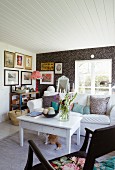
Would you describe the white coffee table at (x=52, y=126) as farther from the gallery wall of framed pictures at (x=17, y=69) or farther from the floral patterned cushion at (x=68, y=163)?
the gallery wall of framed pictures at (x=17, y=69)

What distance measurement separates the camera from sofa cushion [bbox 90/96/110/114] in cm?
315

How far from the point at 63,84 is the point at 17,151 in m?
2.97

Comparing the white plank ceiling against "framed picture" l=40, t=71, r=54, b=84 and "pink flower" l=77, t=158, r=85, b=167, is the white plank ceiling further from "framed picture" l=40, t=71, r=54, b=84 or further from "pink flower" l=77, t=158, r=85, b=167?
"pink flower" l=77, t=158, r=85, b=167

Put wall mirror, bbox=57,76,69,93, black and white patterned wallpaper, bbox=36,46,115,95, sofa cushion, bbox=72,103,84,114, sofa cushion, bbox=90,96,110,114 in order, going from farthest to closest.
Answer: wall mirror, bbox=57,76,69,93 → black and white patterned wallpaper, bbox=36,46,115,95 → sofa cushion, bbox=72,103,84,114 → sofa cushion, bbox=90,96,110,114

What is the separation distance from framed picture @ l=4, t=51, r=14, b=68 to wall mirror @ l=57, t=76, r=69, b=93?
1725 millimetres

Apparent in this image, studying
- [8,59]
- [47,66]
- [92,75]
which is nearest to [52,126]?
[8,59]

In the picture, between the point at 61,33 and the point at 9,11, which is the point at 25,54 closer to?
the point at 61,33

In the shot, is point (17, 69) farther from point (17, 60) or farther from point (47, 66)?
point (47, 66)

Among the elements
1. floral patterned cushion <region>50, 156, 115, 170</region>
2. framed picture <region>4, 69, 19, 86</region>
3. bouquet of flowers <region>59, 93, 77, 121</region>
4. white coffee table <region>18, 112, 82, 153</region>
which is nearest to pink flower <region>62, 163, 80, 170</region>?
floral patterned cushion <region>50, 156, 115, 170</region>

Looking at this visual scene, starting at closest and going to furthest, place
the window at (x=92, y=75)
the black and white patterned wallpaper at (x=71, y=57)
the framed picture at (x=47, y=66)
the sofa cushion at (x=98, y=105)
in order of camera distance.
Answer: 1. the sofa cushion at (x=98, y=105)
2. the black and white patterned wallpaper at (x=71, y=57)
3. the window at (x=92, y=75)
4. the framed picture at (x=47, y=66)

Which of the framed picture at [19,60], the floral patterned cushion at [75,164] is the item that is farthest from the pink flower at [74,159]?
the framed picture at [19,60]

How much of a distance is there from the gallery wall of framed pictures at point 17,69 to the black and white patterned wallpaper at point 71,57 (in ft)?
1.74

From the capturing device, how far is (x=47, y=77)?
521cm

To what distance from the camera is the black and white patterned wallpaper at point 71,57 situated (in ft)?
14.3
